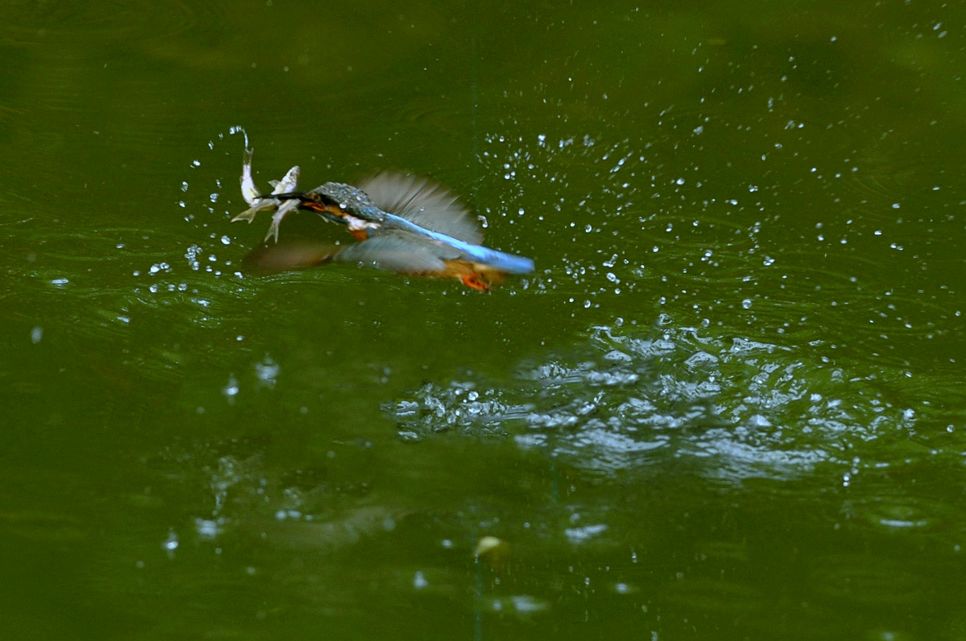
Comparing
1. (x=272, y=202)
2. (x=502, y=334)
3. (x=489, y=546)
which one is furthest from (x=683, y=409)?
(x=272, y=202)

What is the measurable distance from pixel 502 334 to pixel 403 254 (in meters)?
0.41

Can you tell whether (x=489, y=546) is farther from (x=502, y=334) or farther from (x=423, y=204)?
(x=423, y=204)

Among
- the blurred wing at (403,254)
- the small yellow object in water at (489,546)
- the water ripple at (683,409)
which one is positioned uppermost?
the blurred wing at (403,254)

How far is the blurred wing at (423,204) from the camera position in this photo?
2525mm

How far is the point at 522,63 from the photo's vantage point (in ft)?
11.3

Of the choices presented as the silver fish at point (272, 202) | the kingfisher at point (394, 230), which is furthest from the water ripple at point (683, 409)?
the silver fish at point (272, 202)

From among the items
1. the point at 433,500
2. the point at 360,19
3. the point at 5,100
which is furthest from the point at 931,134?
the point at 5,100

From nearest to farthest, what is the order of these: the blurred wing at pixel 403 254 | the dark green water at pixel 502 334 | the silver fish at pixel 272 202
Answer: the dark green water at pixel 502 334 < the blurred wing at pixel 403 254 < the silver fish at pixel 272 202

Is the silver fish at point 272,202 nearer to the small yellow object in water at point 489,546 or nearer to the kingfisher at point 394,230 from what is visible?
the kingfisher at point 394,230

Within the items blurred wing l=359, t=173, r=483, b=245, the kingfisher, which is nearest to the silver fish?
the kingfisher

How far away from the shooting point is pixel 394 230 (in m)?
2.40

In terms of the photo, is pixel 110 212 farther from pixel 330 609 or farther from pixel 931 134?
pixel 931 134

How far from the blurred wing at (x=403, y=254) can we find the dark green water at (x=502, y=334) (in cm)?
29

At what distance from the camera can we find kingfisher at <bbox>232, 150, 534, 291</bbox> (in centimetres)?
229
